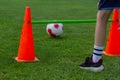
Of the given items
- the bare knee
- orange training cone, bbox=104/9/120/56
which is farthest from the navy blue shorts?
orange training cone, bbox=104/9/120/56

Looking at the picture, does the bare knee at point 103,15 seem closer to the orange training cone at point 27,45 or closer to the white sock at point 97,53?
the white sock at point 97,53

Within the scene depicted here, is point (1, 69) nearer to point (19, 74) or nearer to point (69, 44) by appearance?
point (19, 74)

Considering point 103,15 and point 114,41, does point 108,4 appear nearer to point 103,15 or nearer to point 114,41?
point 103,15

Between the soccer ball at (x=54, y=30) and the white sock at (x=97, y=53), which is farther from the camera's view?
the soccer ball at (x=54, y=30)

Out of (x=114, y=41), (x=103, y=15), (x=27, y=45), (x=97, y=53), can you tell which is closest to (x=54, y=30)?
(x=114, y=41)

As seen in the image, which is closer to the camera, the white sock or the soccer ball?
the white sock

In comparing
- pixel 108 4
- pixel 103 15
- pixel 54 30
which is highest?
pixel 108 4

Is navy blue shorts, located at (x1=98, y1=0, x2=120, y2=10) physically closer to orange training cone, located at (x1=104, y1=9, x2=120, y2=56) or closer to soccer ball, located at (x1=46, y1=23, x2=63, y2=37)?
orange training cone, located at (x1=104, y1=9, x2=120, y2=56)

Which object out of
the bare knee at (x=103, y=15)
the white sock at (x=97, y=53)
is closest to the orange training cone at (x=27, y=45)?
the white sock at (x=97, y=53)

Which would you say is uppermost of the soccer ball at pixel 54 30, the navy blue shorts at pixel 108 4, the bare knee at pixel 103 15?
the navy blue shorts at pixel 108 4

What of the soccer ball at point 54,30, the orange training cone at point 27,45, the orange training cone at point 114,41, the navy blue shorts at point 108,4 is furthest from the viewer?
the soccer ball at point 54,30

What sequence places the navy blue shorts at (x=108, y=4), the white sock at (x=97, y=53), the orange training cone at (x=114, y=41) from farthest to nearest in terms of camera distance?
the orange training cone at (x=114, y=41), the white sock at (x=97, y=53), the navy blue shorts at (x=108, y=4)

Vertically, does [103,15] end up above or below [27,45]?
above

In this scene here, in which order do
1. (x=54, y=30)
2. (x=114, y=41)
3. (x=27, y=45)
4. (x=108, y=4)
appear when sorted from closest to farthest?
(x=108, y=4) → (x=27, y=45) → (x=114, y=41) → (x=54, y=30)
